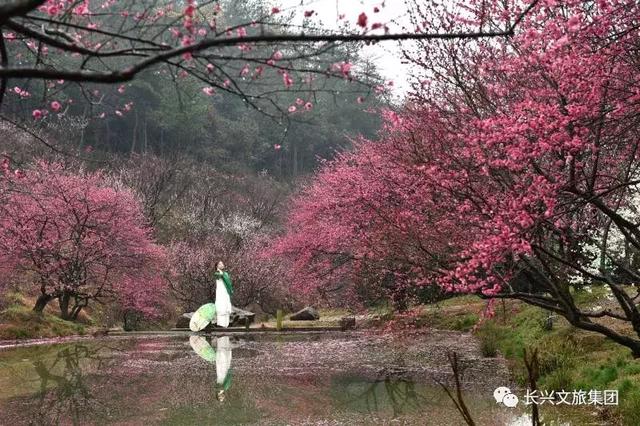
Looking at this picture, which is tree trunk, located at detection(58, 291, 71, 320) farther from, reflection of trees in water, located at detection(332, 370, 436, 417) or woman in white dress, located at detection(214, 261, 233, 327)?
→ reflection of trees in water, located at detection(332, 370, 436, 417)

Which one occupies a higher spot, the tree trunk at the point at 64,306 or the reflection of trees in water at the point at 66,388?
the tree trunk at the point at 64,306

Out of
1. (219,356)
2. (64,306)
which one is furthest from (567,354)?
(64,306)

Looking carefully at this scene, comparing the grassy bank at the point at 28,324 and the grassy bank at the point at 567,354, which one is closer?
the grassy bank at the point at 567,354

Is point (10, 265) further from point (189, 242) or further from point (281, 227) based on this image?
point (281, 227)

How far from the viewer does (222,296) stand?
19812mm

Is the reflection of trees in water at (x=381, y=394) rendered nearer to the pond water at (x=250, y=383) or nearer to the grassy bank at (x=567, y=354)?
the pond water at (x=250, y=383)

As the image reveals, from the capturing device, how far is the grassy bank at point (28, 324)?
17.3 meters

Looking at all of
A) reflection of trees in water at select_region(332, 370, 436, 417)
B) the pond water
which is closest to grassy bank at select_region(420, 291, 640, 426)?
the pond water

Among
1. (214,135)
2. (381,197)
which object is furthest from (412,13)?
(214,135)

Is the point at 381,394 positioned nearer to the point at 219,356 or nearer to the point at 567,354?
the point at 567,354

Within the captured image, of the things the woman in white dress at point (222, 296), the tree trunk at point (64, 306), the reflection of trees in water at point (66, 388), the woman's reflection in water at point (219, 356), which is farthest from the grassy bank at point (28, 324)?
the woman in white dress at point (222, 296)

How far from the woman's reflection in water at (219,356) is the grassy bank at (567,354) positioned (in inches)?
171

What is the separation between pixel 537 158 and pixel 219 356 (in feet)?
29.3

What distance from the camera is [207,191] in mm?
34750
